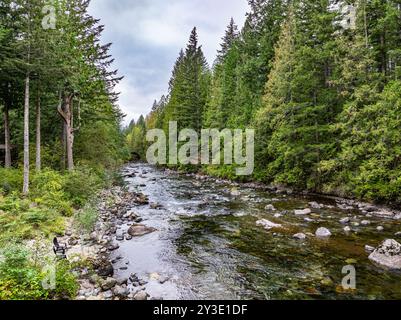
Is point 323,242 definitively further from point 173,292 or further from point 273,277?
point 173,292

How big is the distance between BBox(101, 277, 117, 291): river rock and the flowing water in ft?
2.82

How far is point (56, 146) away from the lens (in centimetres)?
2439

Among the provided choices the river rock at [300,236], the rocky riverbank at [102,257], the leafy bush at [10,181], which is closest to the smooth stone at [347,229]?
the river rock at [300,236]

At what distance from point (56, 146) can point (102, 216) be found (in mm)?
12183

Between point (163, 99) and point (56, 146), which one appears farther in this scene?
point (163, 99)

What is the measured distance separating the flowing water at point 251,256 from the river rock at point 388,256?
1.08 ft

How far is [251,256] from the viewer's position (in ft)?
32.9

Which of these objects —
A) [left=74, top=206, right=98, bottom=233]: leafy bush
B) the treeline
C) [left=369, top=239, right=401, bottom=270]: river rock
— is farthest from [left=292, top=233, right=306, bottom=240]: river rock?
the treeline

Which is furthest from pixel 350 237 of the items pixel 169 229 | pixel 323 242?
pixel 169 229

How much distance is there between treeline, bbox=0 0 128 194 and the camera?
15469 mm

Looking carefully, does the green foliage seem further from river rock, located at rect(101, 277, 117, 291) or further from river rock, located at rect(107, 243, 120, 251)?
river rock, located at rect(107, 243, 120, 251)

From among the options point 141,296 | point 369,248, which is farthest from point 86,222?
point 369,248

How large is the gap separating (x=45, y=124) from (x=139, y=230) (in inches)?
681

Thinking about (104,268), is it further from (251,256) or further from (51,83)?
(51,83)
